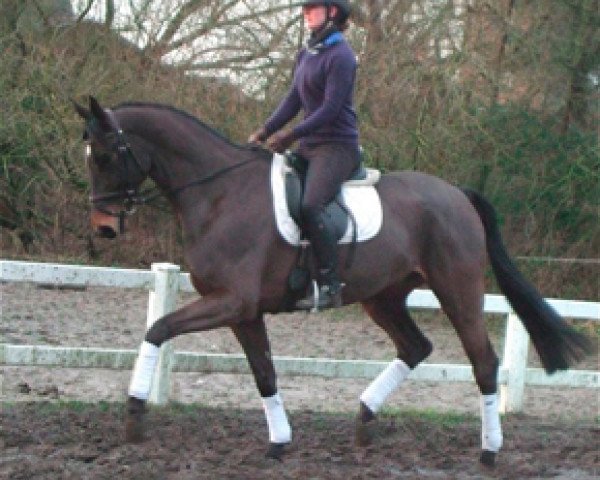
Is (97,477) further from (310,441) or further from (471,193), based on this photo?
(471,193)

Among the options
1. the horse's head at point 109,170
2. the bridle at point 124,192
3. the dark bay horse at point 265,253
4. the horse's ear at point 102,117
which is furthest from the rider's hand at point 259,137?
the horse's ear at point 102,117

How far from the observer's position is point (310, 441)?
23.0ft

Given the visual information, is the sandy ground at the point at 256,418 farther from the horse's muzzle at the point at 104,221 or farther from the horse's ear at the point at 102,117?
the horse's ear at the point at 102,117

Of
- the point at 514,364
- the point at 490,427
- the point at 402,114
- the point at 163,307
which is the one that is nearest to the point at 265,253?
the point at 163,307

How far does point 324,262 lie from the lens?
21.0 feet

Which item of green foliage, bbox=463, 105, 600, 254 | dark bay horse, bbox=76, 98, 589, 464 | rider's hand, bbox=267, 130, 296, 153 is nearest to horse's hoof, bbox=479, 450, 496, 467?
dark bay horse, bbox=76, 98, 589, 464

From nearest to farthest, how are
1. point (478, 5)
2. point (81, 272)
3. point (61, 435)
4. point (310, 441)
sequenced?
point (61, 435)
point (310, 441)
point (81, 272)
point (478, 5)

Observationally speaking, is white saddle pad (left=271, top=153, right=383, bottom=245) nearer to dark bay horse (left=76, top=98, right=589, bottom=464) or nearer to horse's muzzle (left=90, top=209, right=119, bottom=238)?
dark bay horse (left=76, top=98, right=589, bottom=464)

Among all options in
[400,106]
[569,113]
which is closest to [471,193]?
[400,106]

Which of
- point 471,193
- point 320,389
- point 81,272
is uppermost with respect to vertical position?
point 471,193

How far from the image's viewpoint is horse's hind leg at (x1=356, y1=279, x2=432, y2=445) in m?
7.24

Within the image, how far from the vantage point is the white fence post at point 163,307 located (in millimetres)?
7648

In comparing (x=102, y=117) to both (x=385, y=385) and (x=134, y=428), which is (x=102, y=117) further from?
(x=385, y=385)

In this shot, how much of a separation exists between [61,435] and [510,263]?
315 centimetres
